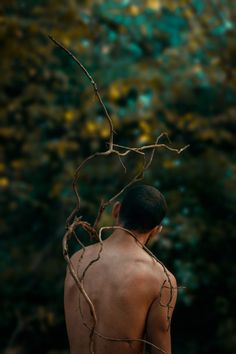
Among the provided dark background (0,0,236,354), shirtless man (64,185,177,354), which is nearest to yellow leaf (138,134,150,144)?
dark background (0,0,236,354)

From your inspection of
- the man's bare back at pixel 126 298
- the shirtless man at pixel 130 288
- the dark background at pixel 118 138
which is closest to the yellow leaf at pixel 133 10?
the dark background at pixel 118 138

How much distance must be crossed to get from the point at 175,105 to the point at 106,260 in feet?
18.5

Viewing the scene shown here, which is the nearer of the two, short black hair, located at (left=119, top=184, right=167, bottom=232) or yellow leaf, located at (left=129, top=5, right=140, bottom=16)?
→ short black hair, located at (left=119, top=184, right=167, bottom=232)

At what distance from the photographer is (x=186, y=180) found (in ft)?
27.4

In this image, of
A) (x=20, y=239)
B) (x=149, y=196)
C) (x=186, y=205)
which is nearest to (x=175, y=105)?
(x=186, y=205)

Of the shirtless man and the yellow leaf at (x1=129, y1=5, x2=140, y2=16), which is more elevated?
→ the shirtless man

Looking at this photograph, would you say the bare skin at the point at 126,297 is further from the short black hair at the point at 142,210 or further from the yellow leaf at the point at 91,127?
the yellow leaf at the point at 91,127

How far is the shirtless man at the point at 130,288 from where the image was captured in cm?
329

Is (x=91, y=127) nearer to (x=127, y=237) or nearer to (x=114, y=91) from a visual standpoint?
(x=114, y=91)

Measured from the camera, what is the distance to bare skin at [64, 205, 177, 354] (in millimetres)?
3287

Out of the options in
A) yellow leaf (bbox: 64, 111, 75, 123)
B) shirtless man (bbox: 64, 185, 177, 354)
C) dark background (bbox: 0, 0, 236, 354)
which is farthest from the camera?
yellow leaf (bbox: 64, 111, 75, 123)

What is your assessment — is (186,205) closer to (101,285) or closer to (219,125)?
(219,125)

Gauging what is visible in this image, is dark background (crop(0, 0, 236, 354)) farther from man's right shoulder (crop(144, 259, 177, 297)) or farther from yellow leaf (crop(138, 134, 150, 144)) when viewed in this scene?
man's right shoulder (crop(144, 259, 177, 297))

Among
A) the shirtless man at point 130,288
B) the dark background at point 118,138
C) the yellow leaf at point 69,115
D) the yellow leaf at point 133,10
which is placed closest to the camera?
the shirtless man at point 130,288
